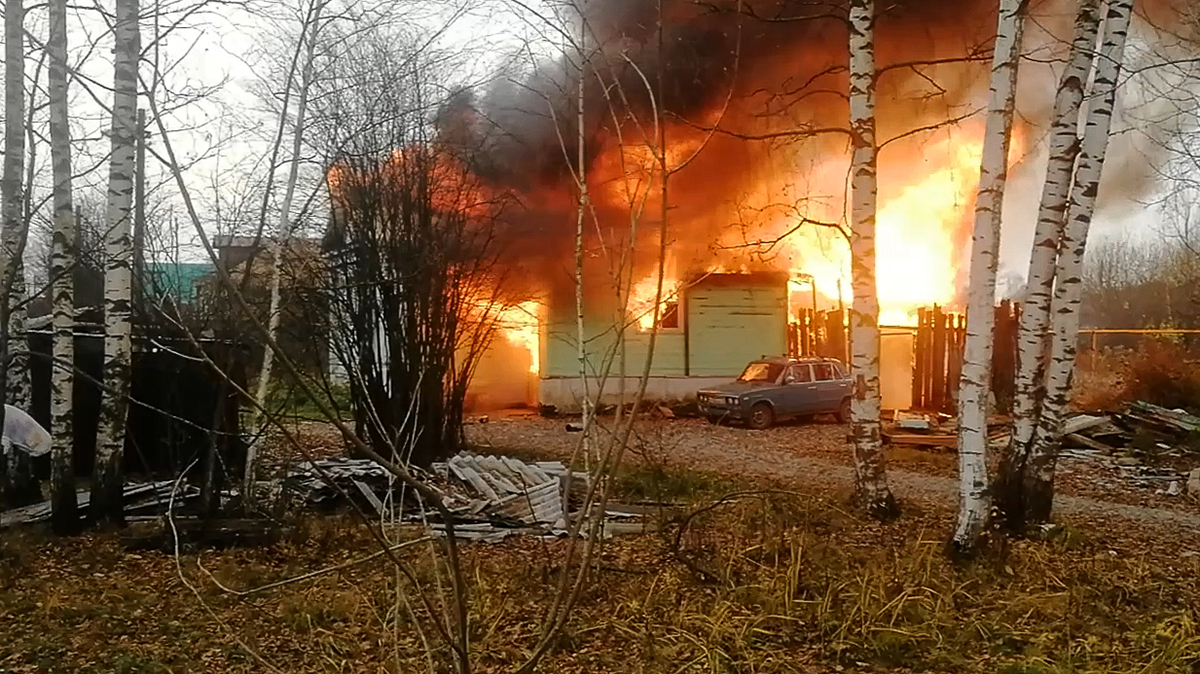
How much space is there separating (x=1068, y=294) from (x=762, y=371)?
1083 centimetres

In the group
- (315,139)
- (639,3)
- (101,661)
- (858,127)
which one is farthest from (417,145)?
(101,661)

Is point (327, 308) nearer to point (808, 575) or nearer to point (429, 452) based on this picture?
point (429, 452)

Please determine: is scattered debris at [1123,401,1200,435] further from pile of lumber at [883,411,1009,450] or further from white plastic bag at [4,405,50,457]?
white plastic bag at [4,405,50,457]

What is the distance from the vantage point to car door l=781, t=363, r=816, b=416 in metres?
18.2

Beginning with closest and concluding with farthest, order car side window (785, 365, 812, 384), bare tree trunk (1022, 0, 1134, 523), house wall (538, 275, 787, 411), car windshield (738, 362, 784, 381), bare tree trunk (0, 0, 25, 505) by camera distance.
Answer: bare tree trunk (1022, 0, 1134, 523) → bare tree trunk (0, 0, 25, 505) → car side window (785, 365, 812, 384) → car windshield (738, 362, 784, 381) → house wall (538, 275, 787, 411)

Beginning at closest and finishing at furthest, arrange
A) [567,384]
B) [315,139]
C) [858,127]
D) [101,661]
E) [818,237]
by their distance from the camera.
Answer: [101,661]
[858,127]
[315,139]
[818,237]
[567,384]

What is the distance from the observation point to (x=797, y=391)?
18234 mm

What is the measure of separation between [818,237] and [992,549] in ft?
42.2

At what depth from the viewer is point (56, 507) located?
7926mm

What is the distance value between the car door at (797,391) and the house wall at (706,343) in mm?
2991

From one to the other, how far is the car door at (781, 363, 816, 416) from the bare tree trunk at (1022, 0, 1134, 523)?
9.81 meters

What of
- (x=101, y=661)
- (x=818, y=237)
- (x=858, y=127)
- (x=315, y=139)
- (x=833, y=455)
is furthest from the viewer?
(x=818, y=237)

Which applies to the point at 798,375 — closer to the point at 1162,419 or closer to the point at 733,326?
the point at 733,326

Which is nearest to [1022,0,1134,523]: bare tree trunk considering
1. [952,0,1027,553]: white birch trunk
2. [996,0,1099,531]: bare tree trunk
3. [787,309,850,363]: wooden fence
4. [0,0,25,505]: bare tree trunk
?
[996,0,1099,531]: bare tree trunk
